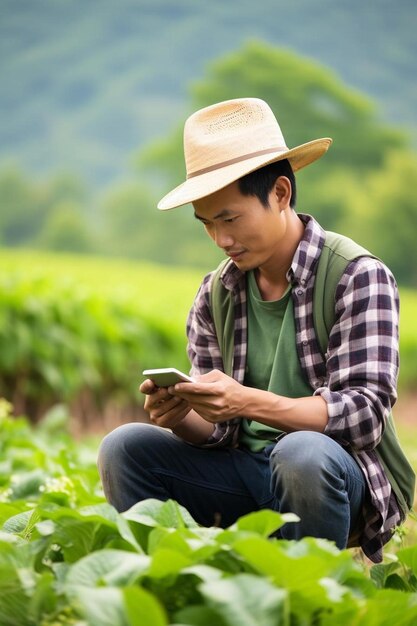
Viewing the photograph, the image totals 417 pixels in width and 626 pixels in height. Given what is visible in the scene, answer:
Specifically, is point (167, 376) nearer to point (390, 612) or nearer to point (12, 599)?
point (12, 599)

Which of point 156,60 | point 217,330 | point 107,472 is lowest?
point 107,472

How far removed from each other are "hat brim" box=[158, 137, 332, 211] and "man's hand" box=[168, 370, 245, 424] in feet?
1.65

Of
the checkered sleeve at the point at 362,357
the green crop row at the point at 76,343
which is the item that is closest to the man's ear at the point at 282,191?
the checkered sleeve at the point at 362,357

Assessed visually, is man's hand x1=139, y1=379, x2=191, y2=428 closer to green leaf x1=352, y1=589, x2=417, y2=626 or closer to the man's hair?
the man's hair

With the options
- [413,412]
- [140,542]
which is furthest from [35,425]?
[413,412]

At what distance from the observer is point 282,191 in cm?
312

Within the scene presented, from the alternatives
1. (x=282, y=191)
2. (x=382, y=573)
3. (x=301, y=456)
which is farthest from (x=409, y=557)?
(x=282, y=191)

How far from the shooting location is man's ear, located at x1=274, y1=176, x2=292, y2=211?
3105 millimetres

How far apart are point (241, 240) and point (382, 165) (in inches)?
1508

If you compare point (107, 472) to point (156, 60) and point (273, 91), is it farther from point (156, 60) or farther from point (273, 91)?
point (156, 60)

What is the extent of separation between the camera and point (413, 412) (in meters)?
12.5

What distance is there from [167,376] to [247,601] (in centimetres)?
94

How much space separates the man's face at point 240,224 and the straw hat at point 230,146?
6 cm

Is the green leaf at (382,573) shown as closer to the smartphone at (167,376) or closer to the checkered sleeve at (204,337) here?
the smartphone at (167,376)
